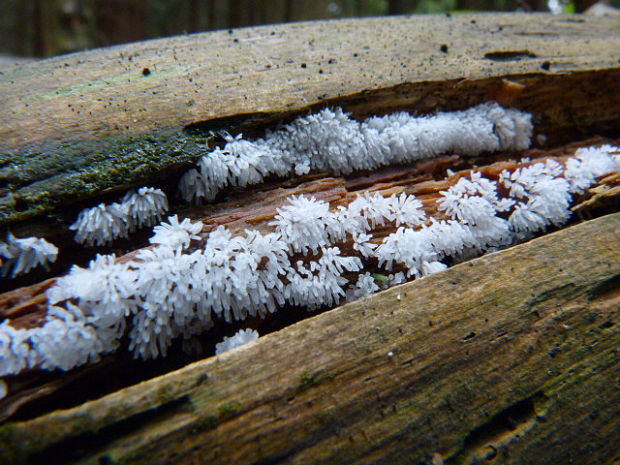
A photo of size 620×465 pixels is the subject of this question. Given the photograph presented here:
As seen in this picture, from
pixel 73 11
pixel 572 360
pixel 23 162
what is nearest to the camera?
pixel 572 360

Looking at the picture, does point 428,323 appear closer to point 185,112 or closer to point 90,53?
point 185,112

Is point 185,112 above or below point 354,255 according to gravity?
above

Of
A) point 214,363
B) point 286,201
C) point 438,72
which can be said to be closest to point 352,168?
point 286,201

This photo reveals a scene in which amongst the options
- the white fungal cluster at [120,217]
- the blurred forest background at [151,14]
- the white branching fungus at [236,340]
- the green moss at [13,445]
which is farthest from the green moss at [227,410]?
the blurred forest background at [151,14]

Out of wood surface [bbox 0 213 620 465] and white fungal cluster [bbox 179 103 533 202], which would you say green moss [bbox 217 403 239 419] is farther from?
white fungal cluster [bbox 179 103 533 202]

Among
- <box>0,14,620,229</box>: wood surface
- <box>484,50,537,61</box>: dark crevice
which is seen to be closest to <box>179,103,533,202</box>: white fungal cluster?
<box>0,14,620,229</box>: wood surface
